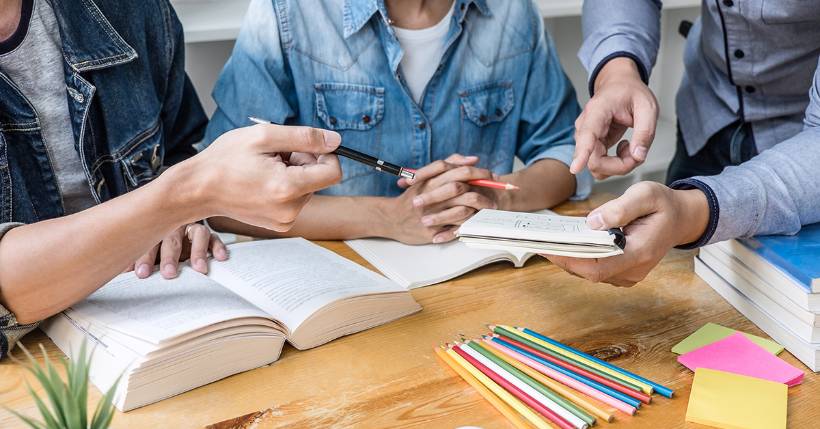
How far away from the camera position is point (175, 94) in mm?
1487

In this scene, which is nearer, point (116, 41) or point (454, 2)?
point (116, 41)

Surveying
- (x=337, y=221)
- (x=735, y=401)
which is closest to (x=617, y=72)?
(x=337, y=221)

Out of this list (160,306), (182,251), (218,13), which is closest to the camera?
(160,306)

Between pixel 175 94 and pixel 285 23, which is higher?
pixel 285 23

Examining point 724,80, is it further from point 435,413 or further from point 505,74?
point 435,413

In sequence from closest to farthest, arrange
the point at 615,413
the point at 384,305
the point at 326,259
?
the point at 615,413
the point at 384,305
the point at 326,259

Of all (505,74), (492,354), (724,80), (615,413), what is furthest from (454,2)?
(615,413)

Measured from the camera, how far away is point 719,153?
1.71m

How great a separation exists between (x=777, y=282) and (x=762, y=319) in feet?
0.21

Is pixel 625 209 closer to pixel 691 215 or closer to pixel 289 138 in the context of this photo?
pixel 691 215

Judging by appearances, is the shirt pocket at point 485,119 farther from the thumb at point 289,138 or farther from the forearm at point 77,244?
the forearm at point 77,244

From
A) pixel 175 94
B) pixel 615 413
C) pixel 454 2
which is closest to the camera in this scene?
pixel 615 413

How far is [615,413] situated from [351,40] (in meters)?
0.96

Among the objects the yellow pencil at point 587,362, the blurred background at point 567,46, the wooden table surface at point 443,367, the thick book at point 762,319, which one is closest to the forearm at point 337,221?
the wooden table surface at point 443,367
